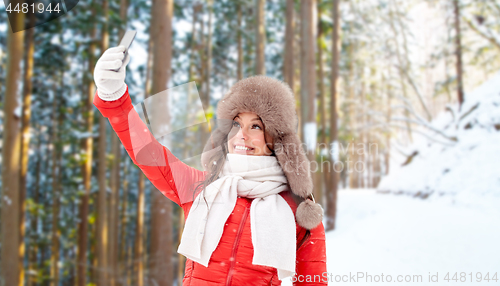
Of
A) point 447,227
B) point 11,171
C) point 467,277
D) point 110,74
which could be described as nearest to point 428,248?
point 447,227

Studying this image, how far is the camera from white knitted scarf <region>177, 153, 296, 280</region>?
176 cm

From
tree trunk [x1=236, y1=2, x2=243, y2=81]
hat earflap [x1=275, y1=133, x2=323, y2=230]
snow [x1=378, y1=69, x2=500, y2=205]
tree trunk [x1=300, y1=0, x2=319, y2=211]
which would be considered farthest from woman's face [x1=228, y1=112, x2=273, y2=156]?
tree trunk [x1=236, y1=2, x2=243, y2=81]

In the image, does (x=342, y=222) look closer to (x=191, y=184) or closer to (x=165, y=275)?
(x=165, y=275)

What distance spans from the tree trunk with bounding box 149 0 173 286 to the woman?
3478 mm

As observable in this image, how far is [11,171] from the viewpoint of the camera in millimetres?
5977

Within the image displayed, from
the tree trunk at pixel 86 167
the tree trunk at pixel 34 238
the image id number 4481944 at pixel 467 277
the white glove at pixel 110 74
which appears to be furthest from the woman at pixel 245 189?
the tree trunk at pixel 34 238

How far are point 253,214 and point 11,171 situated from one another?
645 cm

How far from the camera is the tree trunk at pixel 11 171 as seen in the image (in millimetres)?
5805

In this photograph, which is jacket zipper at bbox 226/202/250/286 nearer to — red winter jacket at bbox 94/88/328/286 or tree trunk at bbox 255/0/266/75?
red winter jacket at bbox 94/88/328/286

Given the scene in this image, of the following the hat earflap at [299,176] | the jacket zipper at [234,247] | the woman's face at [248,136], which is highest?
the woman's face at [248,136]

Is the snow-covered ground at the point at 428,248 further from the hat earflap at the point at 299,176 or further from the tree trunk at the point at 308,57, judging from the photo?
the tree trunk at the point at 308,57

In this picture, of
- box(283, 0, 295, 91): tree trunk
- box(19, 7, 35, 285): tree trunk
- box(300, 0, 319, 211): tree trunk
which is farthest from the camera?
box(283, 0, 295, 91): tree trunk

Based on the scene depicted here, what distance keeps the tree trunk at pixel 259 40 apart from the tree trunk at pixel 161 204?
382 centimetres

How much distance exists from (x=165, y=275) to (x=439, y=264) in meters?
4.45
